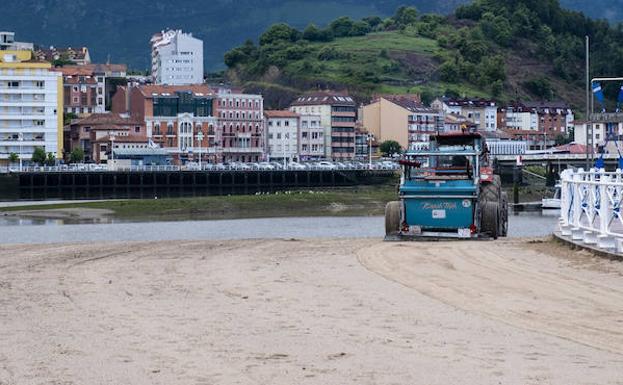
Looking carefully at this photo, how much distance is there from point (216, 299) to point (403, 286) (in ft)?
10.00

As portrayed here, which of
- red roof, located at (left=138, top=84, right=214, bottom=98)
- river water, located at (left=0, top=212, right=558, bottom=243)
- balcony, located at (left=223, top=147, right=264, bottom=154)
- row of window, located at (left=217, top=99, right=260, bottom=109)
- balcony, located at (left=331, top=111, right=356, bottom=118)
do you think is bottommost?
river water, located at (left=0, top=212, right=558, bottom=243)

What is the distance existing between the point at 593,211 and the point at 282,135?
15057cm

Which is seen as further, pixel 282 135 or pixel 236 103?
pixel 282 135

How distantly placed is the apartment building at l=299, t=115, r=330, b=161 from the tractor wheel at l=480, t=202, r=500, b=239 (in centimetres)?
14211

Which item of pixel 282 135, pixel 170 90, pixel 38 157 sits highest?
pixel 170 90

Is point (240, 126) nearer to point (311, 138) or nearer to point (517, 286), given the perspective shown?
point (311, 138)

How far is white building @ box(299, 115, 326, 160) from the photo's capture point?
175000 mm

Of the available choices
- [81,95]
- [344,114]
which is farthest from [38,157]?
[344,114]

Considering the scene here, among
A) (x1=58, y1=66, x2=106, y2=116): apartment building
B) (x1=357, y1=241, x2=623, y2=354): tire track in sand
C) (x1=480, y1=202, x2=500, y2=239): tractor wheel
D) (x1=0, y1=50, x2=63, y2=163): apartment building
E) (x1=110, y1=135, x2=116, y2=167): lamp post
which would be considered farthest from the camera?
(x1=58, y1=66, x2=106, y2=116): apartment building

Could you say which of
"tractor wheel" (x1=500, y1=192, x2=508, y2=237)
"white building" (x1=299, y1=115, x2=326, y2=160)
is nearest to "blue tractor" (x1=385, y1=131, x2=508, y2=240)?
"tractor wheel" (x1=500, y1=192, x2=508, y2=237)

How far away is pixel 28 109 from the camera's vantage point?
481 feet

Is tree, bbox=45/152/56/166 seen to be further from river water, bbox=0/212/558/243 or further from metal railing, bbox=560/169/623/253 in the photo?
metal railing, bbox=560/169/623/253

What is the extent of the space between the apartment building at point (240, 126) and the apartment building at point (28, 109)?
79.5ft

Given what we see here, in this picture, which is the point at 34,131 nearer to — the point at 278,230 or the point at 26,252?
the point at 278,230
